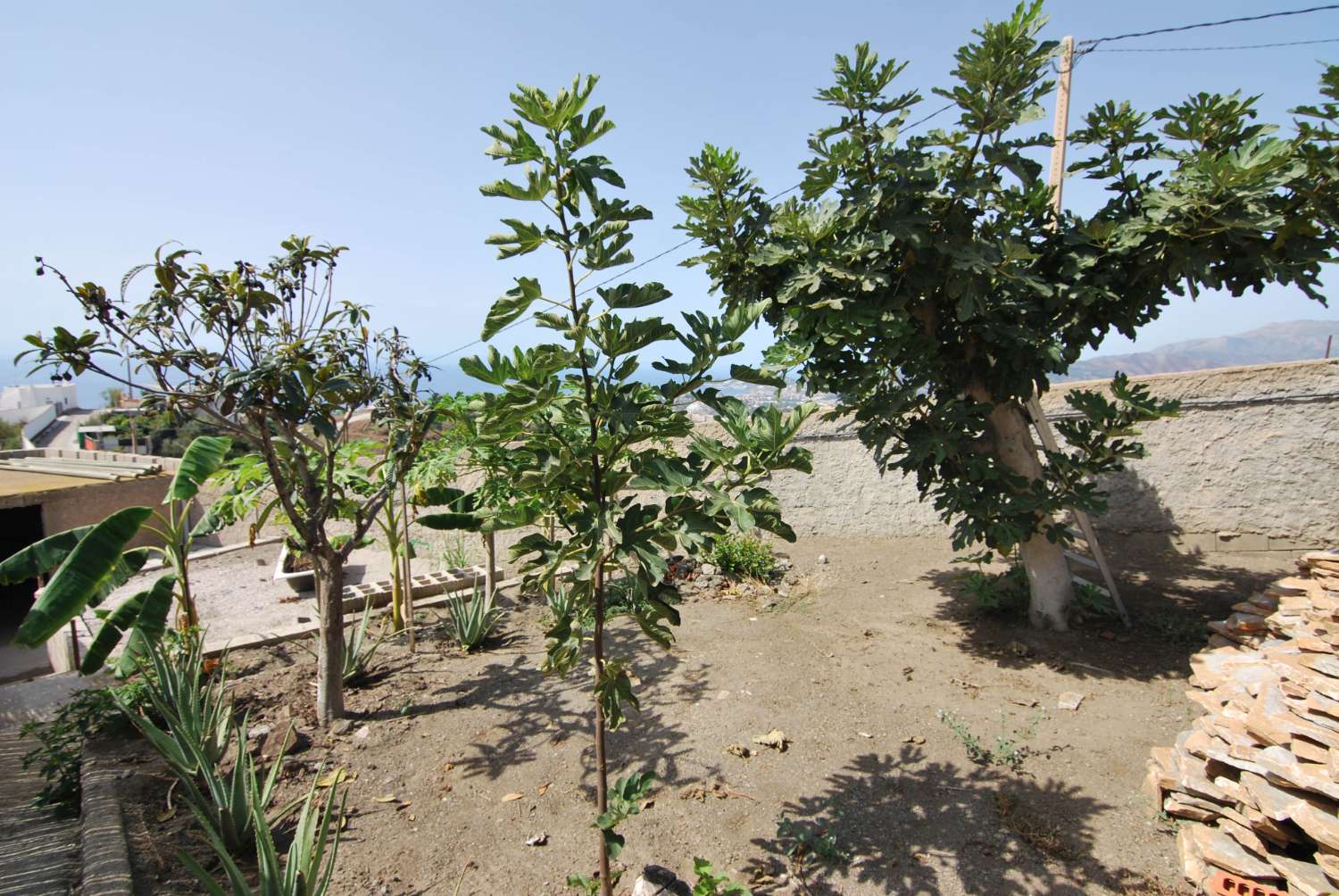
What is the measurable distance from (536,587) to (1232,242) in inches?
174

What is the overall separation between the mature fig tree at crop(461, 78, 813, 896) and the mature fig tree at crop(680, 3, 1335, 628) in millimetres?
1605

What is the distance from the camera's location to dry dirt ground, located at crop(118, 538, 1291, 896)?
114 inches

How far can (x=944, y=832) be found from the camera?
2998mm

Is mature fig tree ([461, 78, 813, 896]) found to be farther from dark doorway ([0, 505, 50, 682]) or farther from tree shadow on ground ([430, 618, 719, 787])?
dark doorway ([0, 505, 50, 682])

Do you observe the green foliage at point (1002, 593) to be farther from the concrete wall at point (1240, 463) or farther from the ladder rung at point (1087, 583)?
the concrete wall at point (1240, 463)

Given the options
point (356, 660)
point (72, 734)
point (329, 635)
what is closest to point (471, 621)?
point (356, 660)

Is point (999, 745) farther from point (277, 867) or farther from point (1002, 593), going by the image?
point (277, 867)

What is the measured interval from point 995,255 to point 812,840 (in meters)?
3.40

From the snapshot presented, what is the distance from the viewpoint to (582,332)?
6.43ft

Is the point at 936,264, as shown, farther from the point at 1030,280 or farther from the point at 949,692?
the point at 949,692

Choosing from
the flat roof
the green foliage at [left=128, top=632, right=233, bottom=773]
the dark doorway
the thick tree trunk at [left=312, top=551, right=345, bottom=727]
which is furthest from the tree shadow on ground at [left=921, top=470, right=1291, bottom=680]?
the dark doorway

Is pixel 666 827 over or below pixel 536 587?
below

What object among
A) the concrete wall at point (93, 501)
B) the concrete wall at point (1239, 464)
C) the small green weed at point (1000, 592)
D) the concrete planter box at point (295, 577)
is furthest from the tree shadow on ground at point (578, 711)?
the concrete wall at point (93, 501)

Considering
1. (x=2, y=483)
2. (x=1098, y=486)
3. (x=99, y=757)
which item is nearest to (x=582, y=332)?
(x=99, y=757)
